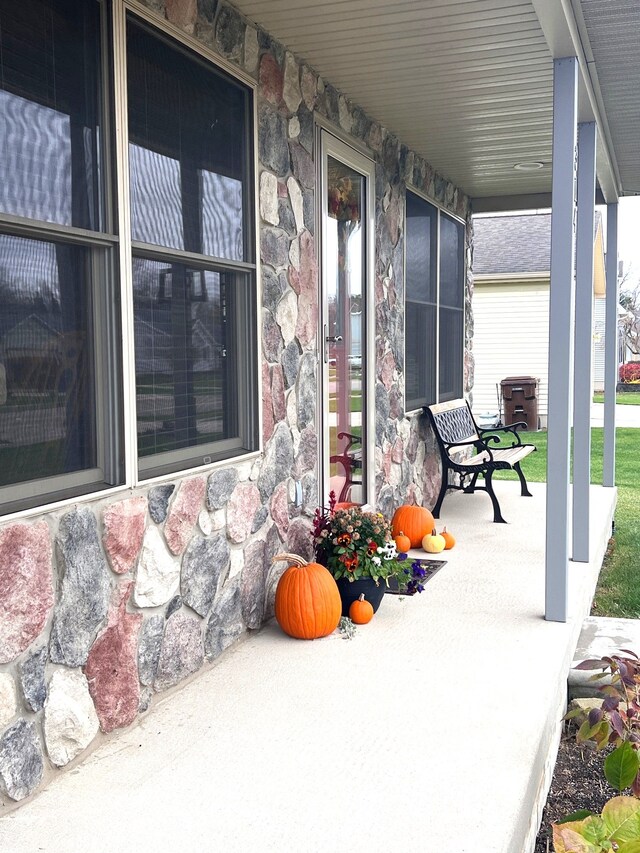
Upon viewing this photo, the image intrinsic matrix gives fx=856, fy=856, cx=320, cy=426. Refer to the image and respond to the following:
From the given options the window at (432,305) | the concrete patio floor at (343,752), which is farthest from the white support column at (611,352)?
the concrete patio floor at (343,752)

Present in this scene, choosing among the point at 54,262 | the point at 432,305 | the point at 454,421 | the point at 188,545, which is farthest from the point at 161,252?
the point at 454,421

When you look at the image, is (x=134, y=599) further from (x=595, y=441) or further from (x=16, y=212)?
(x=595, y=441)

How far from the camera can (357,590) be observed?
383cm

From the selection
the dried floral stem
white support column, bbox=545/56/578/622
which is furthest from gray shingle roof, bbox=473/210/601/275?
the dried floral stem

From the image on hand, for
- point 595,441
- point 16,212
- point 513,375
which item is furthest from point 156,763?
point 513,375

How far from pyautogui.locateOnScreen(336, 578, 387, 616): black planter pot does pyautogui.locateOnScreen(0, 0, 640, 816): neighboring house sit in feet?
1.10

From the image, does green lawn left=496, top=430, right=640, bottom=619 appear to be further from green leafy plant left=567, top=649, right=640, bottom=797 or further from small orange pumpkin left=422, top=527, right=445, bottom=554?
green leafy plant left=567, top=649, right=640, bottom=797

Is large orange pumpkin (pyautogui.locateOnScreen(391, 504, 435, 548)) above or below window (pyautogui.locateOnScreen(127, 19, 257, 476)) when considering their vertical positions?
below

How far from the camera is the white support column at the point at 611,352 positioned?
7.01 meters

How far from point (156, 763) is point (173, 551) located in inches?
28.9

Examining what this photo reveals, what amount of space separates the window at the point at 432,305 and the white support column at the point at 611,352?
1.33 meters

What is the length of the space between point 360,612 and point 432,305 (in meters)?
3.66

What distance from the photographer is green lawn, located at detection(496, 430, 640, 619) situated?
4.93m

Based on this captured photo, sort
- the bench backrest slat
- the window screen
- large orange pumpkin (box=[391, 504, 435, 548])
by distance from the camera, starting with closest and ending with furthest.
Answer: large orange pumpkin (box=[391, 504, 435, 548]) → the window screen → the bench backrest slat
